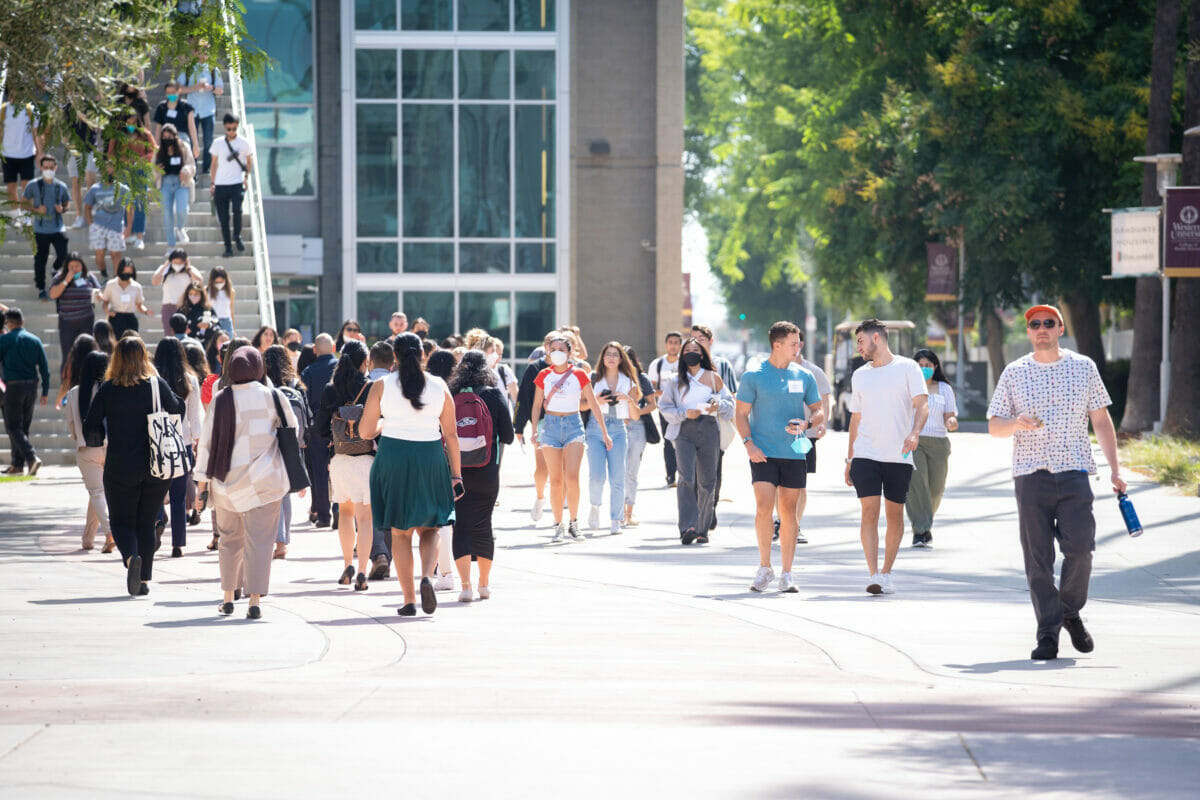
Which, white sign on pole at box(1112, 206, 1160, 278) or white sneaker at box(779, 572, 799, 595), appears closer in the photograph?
white sneaker at box(779, 572, 799, 595)

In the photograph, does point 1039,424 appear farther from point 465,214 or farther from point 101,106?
point 465,214

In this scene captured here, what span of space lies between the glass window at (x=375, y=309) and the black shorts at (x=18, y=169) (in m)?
14.4

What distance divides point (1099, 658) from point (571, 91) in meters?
33.3

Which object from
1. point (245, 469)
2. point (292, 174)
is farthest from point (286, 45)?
point (245, 469)

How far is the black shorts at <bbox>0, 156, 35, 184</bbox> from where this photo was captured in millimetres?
25609

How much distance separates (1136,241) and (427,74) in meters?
17.7

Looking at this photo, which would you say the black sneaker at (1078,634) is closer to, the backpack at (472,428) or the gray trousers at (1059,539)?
the gray trousers at (1059,539)

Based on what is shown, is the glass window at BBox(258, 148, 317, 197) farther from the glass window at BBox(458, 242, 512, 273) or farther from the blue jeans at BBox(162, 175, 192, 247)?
the blue jeans at BBox(162, 175, 192, 247)

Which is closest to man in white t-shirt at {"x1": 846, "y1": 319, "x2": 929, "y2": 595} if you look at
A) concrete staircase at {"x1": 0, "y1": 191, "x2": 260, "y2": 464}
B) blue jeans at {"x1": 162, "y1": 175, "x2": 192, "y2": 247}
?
concrete staircase at {"x1": 0, "y1": 191, "x2": 260, "y2": 464}

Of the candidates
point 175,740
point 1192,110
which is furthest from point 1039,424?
point 1192,110

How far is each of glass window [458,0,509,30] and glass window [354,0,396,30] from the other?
1.51m

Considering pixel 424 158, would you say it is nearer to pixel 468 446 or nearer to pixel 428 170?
pixel 428 170

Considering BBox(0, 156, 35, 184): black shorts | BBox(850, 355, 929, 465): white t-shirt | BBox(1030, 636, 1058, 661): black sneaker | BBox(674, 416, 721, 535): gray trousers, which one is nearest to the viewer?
BBox(1030, 636, 1058, 661): black sneaker

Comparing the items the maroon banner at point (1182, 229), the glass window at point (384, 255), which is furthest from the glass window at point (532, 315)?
the maroon banner at point (1182, 229)
